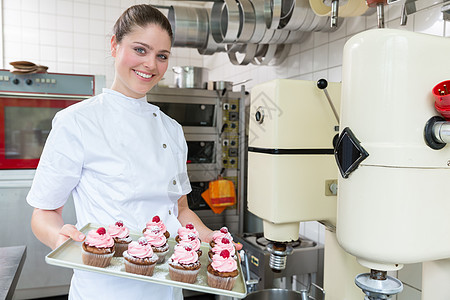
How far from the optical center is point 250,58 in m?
3.01

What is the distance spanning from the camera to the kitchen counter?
4.56ft

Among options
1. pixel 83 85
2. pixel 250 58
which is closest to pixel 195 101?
pixel 250 58

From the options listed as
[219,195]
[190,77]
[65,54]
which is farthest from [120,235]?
[65,54]

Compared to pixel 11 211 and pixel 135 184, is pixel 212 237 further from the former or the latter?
pixel 11 211

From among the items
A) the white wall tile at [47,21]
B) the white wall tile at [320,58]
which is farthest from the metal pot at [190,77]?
the white wall tile at [47,21]

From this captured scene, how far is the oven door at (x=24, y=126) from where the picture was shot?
9.74 ft

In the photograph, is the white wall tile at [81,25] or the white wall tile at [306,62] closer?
the white wall tile at [306,62]

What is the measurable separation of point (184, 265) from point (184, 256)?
1.1 inches

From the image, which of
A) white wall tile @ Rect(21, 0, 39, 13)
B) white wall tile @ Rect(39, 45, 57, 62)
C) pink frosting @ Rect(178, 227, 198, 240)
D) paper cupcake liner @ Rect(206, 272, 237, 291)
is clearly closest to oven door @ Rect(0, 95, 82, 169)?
white wall tile @ Rect(39, 45, 57, 62)

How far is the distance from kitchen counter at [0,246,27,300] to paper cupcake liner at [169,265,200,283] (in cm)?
70

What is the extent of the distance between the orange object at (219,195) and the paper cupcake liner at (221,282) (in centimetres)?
231

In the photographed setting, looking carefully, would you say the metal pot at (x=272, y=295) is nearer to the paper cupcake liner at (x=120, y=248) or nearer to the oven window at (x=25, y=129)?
the paper cupcake liner at (x=120, y=248)

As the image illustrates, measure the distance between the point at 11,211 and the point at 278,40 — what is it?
8.19ft

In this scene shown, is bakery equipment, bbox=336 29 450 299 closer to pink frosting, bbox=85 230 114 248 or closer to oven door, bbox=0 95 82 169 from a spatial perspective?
pink frosting, bbox=85 230 114 248
